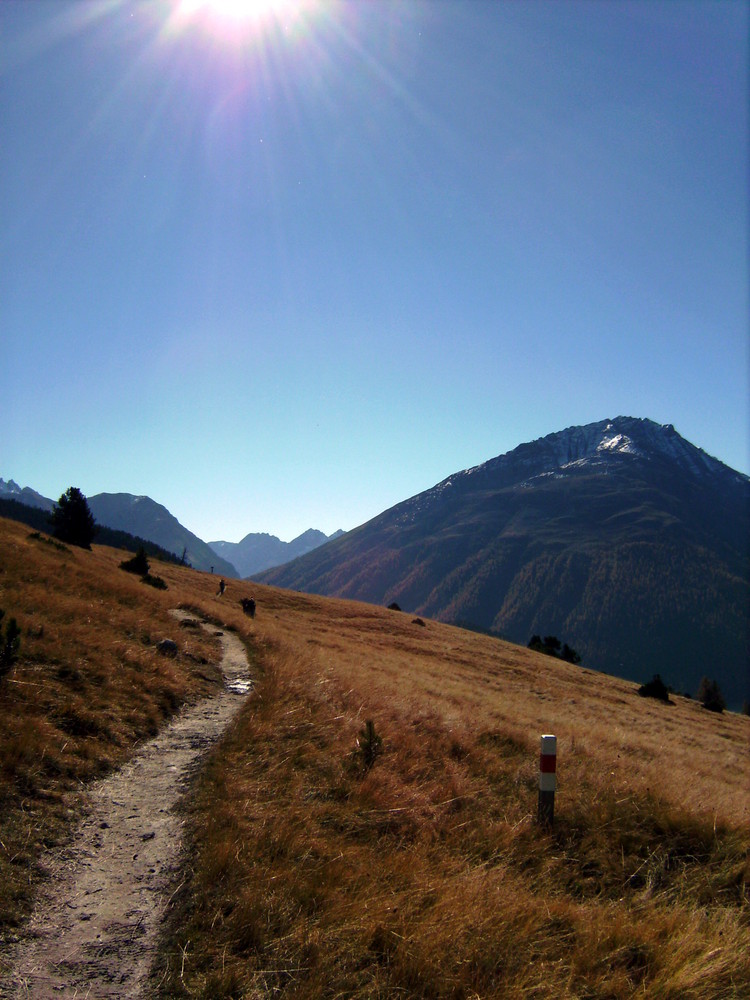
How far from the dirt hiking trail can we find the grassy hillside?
207 mm

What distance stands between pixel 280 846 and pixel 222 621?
19217 mm

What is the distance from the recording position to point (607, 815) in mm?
7465

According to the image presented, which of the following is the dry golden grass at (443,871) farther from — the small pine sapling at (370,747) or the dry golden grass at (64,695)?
the dry golden grass at (64,695)

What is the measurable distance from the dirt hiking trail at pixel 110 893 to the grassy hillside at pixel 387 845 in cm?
21

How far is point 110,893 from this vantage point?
486 centimetres

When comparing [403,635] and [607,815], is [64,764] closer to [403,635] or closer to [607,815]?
[607,815]

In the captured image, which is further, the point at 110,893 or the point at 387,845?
the point at 387,845

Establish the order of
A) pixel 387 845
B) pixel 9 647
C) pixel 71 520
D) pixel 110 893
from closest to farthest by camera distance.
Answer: pixel 110 893, pixel 387 845, pixel 9 647, pixel 71 520

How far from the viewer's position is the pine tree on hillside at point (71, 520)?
53.7 m

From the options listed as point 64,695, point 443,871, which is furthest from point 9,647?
point 443,871

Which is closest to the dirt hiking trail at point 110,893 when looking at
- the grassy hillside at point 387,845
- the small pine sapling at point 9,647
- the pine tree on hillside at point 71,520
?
the grassy hillside at point 387,845

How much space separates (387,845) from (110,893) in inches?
113

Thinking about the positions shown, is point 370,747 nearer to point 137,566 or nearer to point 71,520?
point 137,566

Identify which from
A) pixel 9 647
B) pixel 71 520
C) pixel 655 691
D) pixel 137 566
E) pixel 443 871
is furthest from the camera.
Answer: pixel 71 520
